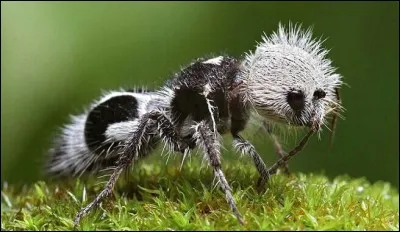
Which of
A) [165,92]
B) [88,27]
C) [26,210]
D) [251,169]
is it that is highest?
[88,27]

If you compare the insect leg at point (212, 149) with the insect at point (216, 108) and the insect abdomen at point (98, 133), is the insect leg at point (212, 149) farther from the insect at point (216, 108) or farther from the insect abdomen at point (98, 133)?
the insect abdomen at point (98, 133)

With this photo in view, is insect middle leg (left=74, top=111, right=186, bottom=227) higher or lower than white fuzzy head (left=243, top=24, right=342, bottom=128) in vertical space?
lower

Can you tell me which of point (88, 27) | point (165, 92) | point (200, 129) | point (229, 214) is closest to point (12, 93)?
point (88, 27)

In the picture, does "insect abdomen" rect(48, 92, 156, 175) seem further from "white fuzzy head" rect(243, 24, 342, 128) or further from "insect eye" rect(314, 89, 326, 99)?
"insect eye" rect(314, 89, 326, 99)

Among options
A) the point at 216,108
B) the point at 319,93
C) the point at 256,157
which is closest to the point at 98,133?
the point at 216,108

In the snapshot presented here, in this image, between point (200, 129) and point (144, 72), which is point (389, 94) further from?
point (200, 129)

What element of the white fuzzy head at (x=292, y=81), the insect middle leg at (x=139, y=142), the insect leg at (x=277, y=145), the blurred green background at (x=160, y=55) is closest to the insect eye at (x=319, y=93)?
the white fuzzy head at (x=292, y=81)

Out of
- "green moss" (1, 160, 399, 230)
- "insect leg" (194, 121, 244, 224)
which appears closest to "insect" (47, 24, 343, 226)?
"insect leg" (194, 121, 244, 224)
